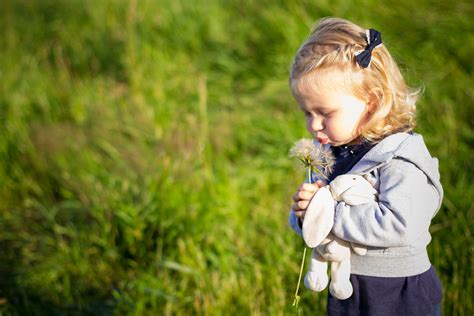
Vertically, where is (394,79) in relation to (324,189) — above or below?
above

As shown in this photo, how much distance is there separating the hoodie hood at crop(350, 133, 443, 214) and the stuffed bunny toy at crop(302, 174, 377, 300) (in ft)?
0.18

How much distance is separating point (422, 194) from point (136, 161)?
252 cm

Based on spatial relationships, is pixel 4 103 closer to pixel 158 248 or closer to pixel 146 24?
pixel 146 24

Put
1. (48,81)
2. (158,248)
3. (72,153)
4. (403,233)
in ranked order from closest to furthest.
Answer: (403,233)
(158,248)
(72,153)
(48,81)

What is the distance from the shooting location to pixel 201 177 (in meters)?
3.72

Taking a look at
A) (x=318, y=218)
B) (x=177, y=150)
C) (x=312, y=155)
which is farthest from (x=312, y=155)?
(x=177, y=150)

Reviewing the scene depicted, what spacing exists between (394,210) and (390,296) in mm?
323

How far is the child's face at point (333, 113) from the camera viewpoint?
6.25 ft

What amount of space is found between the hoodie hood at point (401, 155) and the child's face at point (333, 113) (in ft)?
0.32

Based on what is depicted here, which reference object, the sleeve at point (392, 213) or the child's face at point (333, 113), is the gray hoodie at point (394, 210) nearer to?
the sleeve at point (392, 213)

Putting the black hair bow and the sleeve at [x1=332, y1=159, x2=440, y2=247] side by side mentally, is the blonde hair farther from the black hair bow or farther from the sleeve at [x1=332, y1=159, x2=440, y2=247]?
the sleeve at [x1=332, y1=159, x2=440, y2=247]

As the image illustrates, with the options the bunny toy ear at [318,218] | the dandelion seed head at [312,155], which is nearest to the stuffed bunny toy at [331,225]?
the bunny toy ear at [318,218]

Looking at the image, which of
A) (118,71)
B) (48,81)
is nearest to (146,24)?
(118,71)

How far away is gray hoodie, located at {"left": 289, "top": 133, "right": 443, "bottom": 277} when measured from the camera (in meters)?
1.80
